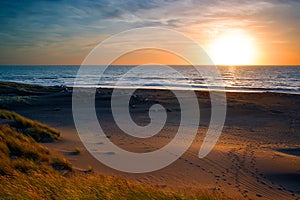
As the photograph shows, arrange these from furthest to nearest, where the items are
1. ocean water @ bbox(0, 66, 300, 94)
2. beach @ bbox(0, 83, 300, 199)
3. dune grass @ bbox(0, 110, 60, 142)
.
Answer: ocean water @ bbox(0, 66, 300, 94) → dune grass @ bbox(0, 110, 60, 142) → beach @ bbox(0, 83, 300, 199)

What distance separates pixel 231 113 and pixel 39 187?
19.3 m

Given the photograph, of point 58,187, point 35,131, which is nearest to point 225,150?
point 35,131

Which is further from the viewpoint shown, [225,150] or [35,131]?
[225,150]

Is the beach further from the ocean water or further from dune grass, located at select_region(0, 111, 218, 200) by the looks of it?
the ocean water

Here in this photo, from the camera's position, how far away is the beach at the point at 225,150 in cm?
750

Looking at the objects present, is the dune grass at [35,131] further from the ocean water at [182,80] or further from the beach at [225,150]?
the ocean water at [182,80]

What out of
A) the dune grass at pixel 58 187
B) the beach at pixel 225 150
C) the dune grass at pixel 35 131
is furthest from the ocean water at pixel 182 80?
the dune grass at pixel 58 187

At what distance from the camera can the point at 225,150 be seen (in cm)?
1116

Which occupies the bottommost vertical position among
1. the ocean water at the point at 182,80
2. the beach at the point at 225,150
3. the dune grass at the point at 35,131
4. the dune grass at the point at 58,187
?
the beach at the point at 225,150

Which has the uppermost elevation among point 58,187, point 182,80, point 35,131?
point 182,80

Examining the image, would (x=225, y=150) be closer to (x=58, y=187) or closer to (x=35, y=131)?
(x=35, y=131)

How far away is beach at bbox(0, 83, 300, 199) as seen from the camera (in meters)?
7.50

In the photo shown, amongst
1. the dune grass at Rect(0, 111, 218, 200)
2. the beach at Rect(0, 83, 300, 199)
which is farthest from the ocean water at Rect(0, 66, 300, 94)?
the dune grass at Rect(0, 111, 218, 200)

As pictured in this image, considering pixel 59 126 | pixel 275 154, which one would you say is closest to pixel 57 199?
pixel 275 154
